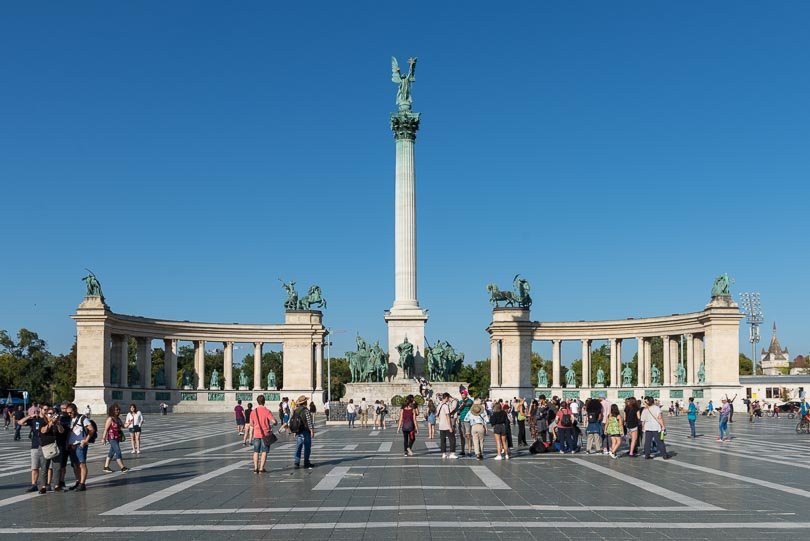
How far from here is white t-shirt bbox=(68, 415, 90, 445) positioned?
70.8 feet

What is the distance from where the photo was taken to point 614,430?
30.1 meters

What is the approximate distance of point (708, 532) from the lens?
48.2 ft

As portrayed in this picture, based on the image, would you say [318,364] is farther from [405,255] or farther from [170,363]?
[405,255]

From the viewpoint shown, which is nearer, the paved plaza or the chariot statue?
the paved plaza

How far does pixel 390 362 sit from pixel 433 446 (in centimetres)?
3986

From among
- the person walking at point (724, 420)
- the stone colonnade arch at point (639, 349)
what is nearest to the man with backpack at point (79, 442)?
the person walking at point (724, 420)

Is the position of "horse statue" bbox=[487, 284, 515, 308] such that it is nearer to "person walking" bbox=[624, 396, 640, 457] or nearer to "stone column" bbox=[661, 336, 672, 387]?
"stone column" bbox=[661, 336, 672, 387]

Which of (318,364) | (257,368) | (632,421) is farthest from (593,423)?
(318,364)

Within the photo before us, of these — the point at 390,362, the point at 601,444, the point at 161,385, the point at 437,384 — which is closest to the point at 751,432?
the point at 601,444

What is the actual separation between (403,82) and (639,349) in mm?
37690

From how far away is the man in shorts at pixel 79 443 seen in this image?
21.3 metres

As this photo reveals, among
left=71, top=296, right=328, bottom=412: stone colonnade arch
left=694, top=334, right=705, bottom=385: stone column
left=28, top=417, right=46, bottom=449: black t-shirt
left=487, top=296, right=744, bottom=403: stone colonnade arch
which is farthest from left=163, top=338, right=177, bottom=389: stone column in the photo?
left=28, top=417, right=46, bottom=449: black t-shirt

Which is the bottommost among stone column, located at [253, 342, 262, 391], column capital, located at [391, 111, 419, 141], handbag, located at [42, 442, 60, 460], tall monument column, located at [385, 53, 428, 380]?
stone column, located at [253, 342, 262, 391]

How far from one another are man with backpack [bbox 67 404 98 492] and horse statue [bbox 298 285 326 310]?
264ft
